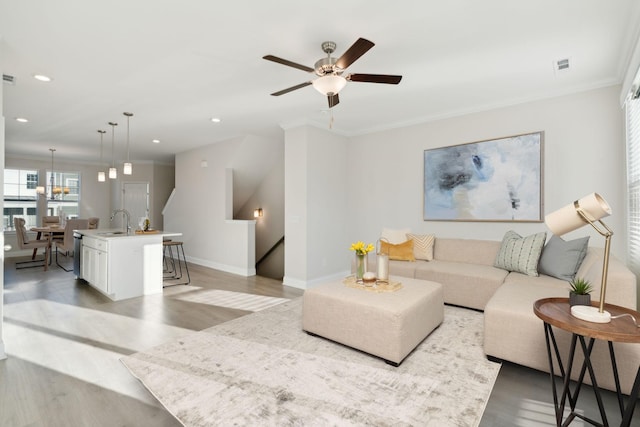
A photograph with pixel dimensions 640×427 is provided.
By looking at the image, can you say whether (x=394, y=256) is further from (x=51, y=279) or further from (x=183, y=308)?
(x=51, y=279)

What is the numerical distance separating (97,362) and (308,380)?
169 cm

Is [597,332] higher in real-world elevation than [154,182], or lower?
lower

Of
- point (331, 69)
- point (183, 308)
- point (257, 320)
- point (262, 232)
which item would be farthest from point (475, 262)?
point (262, 232)

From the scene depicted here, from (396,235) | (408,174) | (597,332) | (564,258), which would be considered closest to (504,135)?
(408,174)

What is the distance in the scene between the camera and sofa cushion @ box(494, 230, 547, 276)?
132 inches

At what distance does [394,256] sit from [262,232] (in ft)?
13.7

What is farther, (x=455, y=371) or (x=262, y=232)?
(x=262, y=232)

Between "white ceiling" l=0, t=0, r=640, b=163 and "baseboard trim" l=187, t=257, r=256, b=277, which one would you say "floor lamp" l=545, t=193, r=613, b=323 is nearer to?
"white ceiling" l=0, t=0, r=640, b=163

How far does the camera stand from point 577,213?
1.61 metres

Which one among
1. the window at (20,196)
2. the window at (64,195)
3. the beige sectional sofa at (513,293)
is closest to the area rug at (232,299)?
the beige sectional sofa at (513,293)

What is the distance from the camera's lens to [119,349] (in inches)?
103

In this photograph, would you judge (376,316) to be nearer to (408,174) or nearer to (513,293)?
(513,293)

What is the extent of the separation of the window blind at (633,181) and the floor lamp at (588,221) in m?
1.64

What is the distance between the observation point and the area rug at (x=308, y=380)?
176 centimetres
